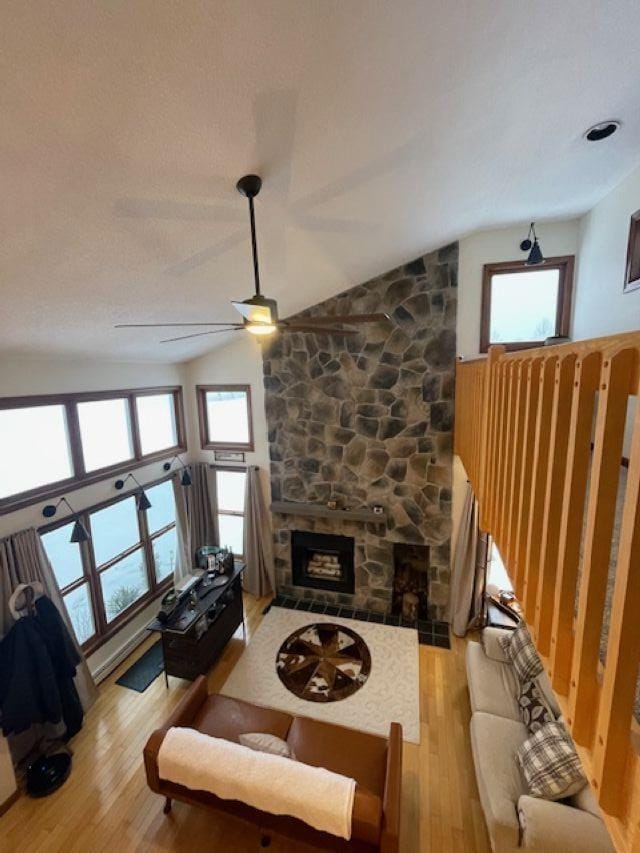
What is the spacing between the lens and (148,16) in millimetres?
1198

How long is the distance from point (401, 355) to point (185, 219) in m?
3.10

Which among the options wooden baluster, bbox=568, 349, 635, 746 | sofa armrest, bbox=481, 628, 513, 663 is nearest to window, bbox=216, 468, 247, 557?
sofa armrest, bbox=481, 628, 513, 663

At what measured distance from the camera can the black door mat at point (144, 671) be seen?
4.20 meters

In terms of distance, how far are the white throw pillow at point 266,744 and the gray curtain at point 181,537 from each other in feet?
9.99

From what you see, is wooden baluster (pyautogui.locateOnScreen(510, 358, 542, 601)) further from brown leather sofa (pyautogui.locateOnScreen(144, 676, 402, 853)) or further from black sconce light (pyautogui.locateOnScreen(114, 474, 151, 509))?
black sconce light (pyautogui.locateOnScreen(114, 474, 151, 509))

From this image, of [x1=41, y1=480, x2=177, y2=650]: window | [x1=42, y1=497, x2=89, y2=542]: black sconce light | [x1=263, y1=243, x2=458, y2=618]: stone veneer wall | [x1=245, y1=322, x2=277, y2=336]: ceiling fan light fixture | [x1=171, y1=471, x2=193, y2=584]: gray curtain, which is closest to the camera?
[x1=245, y1=322, x2=277, y2=336]: ceiling fan light fixture

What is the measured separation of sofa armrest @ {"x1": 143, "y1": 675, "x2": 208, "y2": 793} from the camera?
105 inches

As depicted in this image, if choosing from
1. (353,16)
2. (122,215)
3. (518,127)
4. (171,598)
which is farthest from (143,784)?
(518,127)

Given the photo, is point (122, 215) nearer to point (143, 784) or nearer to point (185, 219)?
point (185, 219)

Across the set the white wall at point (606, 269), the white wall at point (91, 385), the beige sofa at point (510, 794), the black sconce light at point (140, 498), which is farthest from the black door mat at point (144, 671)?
the white wall at point (606, 269)

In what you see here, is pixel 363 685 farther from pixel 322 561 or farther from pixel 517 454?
pixel 517 454

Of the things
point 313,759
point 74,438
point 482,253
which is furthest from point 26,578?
point 482,253

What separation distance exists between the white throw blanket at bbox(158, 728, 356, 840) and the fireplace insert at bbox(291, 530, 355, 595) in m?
2.91

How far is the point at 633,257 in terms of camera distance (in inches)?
122
